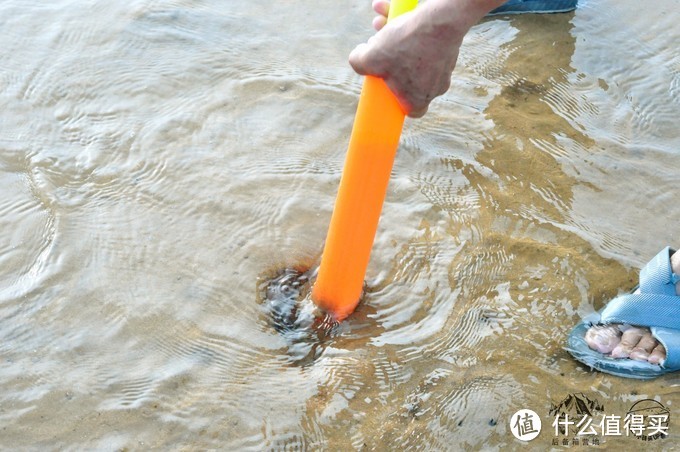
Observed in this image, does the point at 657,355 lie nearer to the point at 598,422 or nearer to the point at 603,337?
the point at 603,337

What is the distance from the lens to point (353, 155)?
6.93 ft

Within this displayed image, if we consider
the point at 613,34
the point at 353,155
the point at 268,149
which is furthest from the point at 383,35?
the point at 613,34

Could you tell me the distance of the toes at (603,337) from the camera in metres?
2.42

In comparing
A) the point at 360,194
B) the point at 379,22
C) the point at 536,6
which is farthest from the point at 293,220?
the point at 536,6

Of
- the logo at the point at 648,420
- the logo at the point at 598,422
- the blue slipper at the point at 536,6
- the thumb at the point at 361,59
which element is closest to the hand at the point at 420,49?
the thumb at the point at 361,59

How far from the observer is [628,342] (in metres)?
2.48

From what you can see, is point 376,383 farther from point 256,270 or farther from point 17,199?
point 17,199

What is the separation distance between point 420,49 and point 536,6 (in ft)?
7.99

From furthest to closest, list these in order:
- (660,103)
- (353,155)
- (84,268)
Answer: (660,103) < (84,268) < (353,155)

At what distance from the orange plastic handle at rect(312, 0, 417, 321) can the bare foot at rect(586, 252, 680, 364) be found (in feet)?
2.59

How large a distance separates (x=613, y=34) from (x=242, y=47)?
1.90 metres

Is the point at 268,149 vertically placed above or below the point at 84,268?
above

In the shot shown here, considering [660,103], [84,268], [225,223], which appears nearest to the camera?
[84,268]

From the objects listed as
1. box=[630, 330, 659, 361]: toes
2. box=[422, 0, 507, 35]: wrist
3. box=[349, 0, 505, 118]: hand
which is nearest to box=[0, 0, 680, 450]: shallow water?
box=[630, 330, 659, 361]: toes
